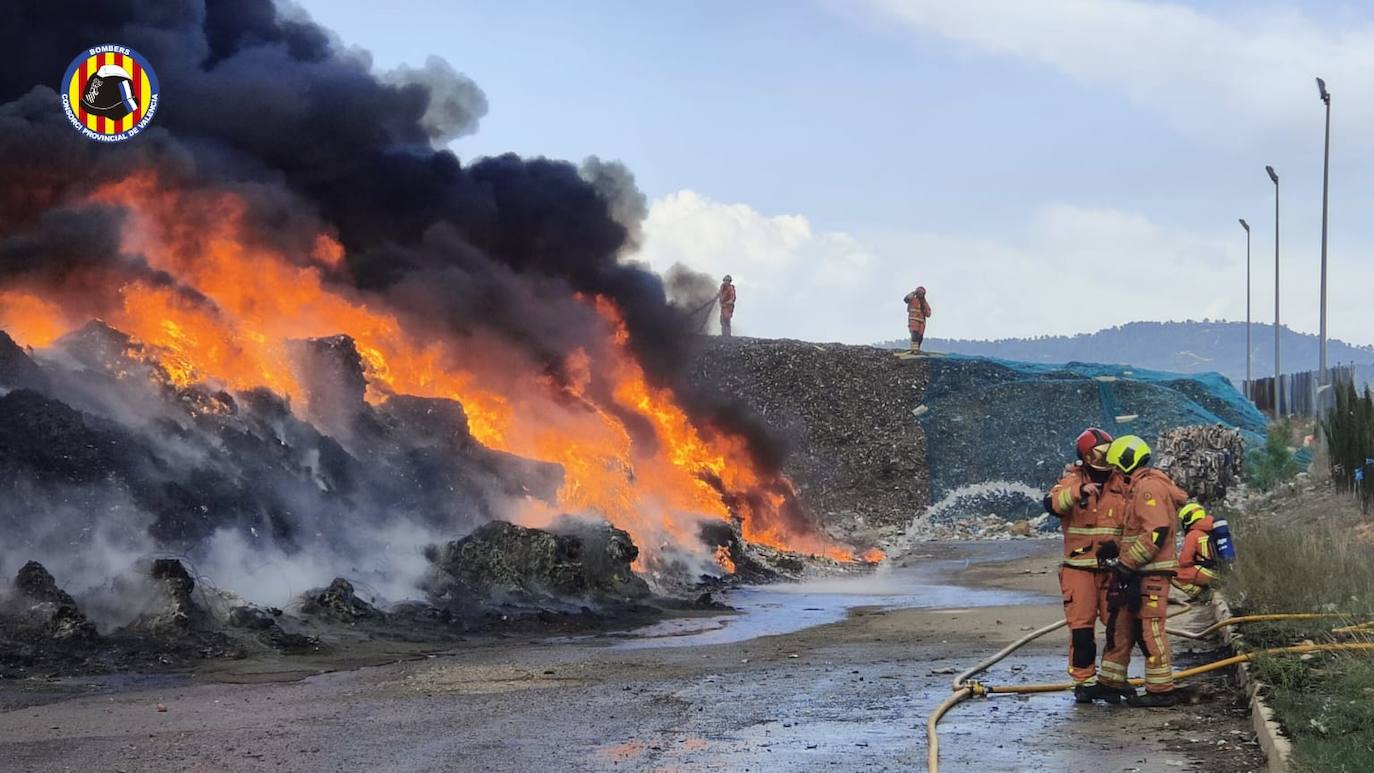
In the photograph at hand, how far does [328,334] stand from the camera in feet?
67.2

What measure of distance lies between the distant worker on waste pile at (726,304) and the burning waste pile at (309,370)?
9.10 meters

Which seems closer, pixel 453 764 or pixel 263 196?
pixel 453 764

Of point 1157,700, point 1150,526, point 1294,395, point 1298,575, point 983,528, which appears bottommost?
point 1157,700

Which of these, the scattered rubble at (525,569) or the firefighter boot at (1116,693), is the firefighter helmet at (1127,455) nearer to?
the firefighter boot at (1116,693)

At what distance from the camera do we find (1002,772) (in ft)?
24.0

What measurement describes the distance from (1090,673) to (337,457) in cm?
1059

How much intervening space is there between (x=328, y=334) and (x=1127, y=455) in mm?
13475

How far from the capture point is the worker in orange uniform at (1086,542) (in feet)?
31.3

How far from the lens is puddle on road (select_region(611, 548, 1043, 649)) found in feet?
48.6

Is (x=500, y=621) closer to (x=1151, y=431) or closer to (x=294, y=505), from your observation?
(x=294, y=505)

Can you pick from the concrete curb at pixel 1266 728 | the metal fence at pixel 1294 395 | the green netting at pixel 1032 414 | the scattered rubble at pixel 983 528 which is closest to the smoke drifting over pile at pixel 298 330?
the scattered rubble at pixel 983 528

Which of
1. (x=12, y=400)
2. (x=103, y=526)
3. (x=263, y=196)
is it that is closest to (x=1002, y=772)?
(x=103, y=526)

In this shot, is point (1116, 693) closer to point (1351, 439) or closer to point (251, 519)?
point (251, 519)

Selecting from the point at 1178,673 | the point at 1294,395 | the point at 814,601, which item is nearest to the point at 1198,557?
the point at 1178,673
